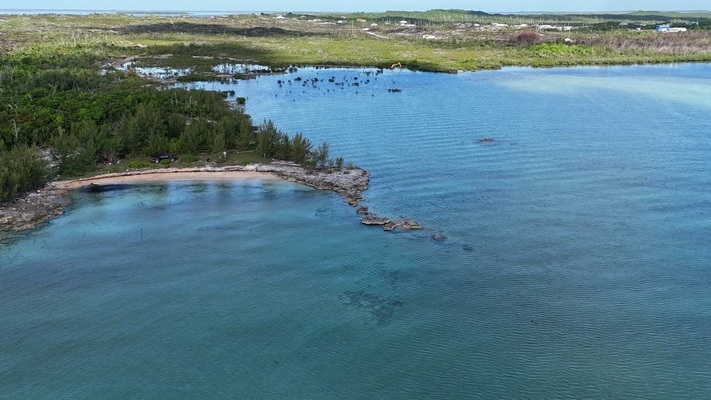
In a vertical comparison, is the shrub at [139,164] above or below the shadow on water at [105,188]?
above

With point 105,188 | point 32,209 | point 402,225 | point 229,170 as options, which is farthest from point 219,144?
point 402,225

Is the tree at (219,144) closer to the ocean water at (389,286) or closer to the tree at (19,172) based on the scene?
the ocean water at (389,286)

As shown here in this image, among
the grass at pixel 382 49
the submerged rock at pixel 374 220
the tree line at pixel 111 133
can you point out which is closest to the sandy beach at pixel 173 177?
the tree line at pixel 111 133

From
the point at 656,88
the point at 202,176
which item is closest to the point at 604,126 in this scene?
the point at 656,88

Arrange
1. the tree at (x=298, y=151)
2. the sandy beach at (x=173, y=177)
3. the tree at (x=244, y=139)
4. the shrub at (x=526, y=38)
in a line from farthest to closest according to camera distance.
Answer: the shrub at (x=526, y=38) < the tree at (x=244, y=139) < the tree at (x=298, y=151) < the sandy beach at (x=173, y=177)

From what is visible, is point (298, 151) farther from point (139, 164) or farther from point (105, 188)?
point (105, 188)

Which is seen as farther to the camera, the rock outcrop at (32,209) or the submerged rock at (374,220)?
the submerged rock at (374,220)
